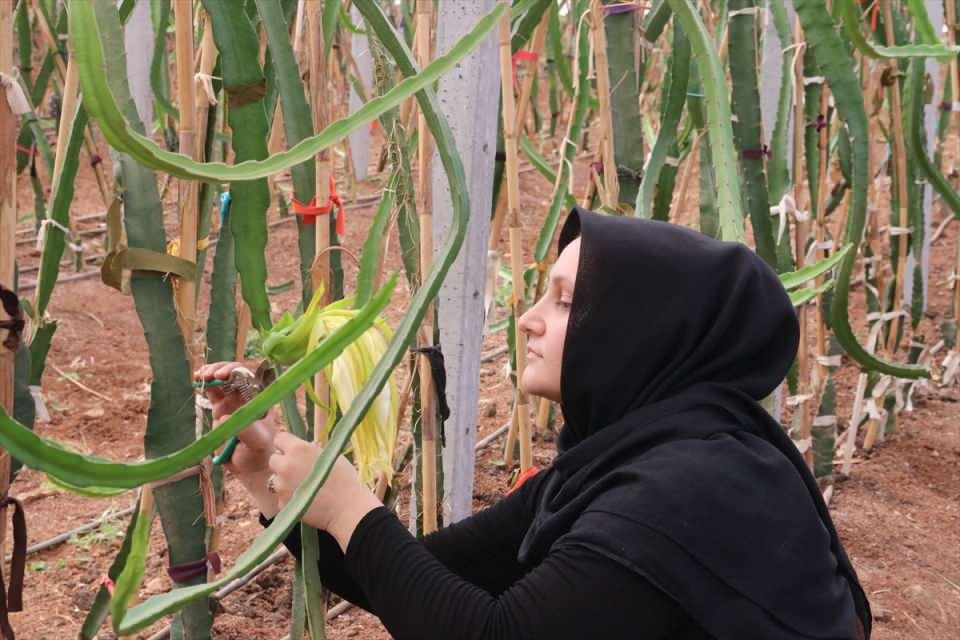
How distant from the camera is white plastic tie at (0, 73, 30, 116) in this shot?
2.43 feet

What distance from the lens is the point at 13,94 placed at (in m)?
0.75

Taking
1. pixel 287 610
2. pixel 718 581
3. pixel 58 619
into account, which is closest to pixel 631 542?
pixel 718 581

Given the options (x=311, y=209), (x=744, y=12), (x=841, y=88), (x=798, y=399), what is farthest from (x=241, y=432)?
(x=798, y=399)

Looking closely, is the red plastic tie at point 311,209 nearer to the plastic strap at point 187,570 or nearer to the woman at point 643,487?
the woman at point 643,487

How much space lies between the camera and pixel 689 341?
100cm

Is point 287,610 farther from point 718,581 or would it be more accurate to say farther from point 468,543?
Result: point 718,581

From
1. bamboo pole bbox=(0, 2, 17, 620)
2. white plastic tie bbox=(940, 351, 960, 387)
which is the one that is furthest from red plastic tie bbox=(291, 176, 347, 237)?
white plastic tie bbox=(940, 351, 960, 387)

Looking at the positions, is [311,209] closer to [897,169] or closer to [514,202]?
[514,202]

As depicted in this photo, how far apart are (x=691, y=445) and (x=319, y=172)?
16.1 inches

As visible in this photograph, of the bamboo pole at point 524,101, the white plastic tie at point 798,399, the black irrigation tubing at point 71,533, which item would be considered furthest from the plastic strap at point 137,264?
the white plastic tie at point 798,399

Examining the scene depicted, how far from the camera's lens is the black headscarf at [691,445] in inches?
36.1

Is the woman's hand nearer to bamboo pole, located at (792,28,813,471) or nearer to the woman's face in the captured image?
the woman's face

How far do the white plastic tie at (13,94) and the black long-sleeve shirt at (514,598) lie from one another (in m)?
0.42

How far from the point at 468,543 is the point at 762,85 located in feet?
3.98
